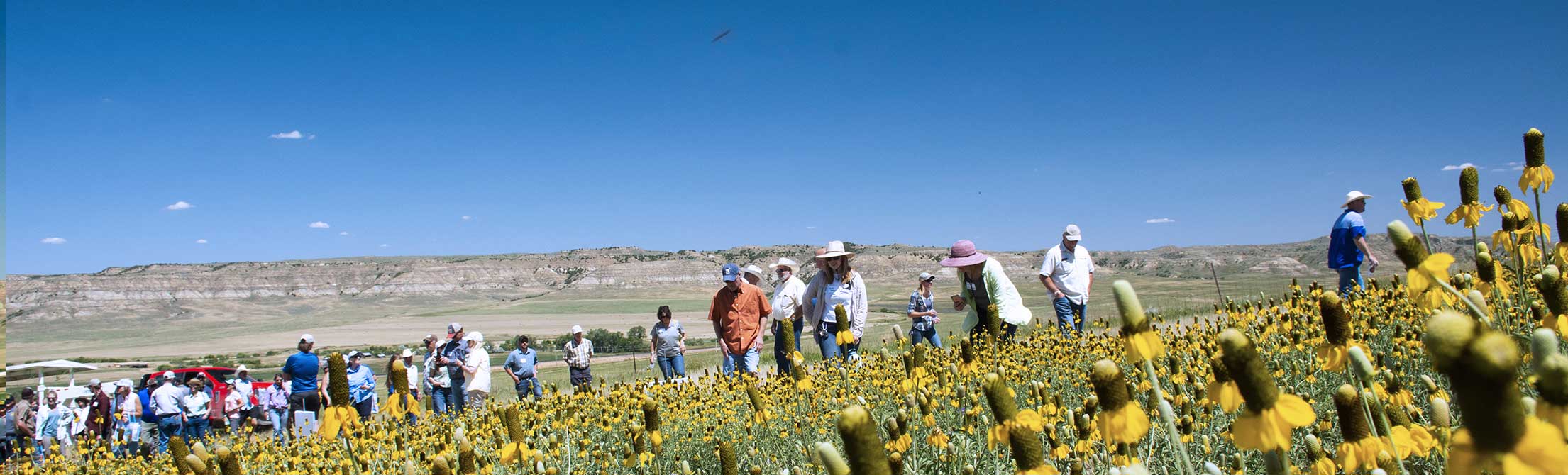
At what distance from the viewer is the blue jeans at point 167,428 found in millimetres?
13953

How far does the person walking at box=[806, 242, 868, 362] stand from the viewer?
29.6 feet

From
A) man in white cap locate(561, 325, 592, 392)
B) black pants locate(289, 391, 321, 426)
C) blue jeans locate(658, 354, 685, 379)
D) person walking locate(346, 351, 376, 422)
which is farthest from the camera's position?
man in white cap locate(561, 325, 592, 392)

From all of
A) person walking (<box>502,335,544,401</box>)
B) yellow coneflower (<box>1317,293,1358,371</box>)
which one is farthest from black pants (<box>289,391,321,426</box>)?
yellow coneflower (<box>1317,293,1358,371</box>)

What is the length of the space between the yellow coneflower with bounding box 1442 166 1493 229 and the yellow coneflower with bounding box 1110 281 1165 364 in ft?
9.21

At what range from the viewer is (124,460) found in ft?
35.2

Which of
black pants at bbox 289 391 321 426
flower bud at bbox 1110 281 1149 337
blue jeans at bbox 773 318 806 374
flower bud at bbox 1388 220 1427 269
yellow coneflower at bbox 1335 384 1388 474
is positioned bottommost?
black pants at bbox 289 391 321 426

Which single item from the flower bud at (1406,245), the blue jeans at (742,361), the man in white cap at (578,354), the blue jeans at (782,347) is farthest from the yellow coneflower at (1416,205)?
the man in white cap at (578,354)

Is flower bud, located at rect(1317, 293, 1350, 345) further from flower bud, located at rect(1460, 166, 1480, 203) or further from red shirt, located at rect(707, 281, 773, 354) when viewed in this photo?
red shirt, located at rect(707, 281, 773, 354)

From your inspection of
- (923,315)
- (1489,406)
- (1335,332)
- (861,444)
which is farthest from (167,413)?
(1489,406)

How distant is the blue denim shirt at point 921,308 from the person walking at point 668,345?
11.2 feet

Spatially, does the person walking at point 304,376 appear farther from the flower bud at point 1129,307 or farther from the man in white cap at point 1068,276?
the flower bud at point 1129,307

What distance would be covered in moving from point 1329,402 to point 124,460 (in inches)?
518

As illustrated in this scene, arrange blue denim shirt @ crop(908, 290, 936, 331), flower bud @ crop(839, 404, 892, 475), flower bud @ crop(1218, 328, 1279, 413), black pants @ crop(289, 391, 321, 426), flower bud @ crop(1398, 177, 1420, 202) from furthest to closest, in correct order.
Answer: black pants @ crop(289, 391, 321, 426), blue denim shirt @ crop(908, 290, 936, 331), flower bud @ crop(1398, 177, 1420, 202), flower bud @ crop(1218, 328, 1279, 413), flower bud @ crop(839, 404, 892, 475)

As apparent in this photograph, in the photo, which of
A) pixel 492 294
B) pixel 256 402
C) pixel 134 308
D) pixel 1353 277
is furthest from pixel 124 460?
pixel 134 308
